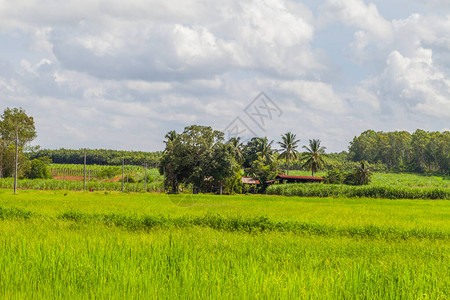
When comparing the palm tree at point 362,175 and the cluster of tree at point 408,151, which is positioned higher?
the cluster of tree at point 408,151

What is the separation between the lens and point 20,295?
14.4 feet

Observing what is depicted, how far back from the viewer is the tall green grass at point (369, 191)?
128 feet

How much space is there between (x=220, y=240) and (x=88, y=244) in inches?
118

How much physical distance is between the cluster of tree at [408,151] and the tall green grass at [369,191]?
64194 millimetres

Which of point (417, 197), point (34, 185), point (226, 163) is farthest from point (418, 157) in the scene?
point (34, 185)

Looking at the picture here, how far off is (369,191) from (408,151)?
7822 cm

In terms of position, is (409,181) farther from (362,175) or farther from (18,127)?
(18,127)

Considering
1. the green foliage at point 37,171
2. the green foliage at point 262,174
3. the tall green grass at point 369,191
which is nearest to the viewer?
the tall green grass at point 369,191

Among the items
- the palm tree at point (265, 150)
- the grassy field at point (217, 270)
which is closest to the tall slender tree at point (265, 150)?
the palm tree at point (265, 150)

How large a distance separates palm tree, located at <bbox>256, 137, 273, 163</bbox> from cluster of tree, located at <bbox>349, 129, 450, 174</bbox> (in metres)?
55.9

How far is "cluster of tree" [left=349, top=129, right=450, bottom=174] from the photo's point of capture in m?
98.0

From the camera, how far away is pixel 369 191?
131 feet

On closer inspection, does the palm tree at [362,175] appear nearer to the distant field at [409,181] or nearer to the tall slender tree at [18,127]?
the distant field at [409,181]

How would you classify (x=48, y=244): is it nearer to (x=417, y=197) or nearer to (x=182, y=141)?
(x=182, y=141)
